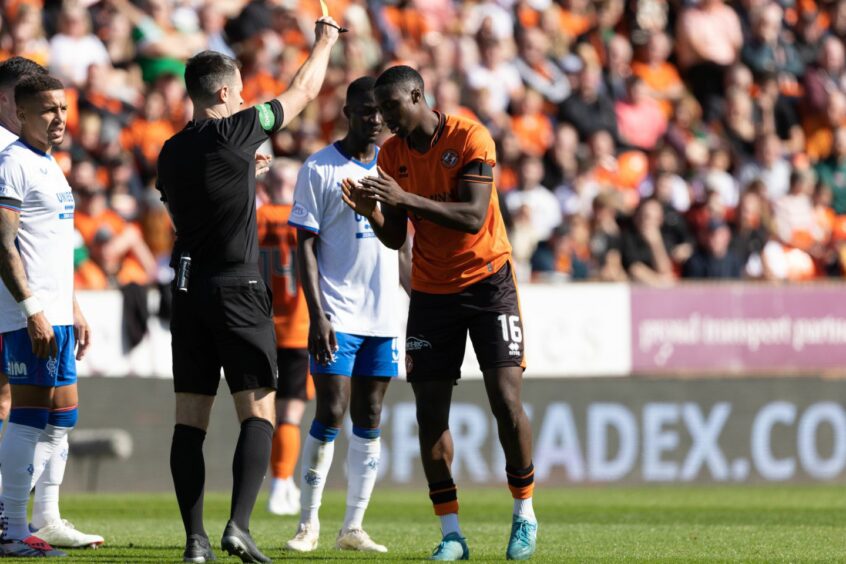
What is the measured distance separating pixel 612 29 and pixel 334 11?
4.42 metres

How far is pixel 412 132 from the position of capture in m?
7.86

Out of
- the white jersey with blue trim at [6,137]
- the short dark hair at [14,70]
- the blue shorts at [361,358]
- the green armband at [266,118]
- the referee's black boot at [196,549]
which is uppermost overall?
the short dark hair at [14,70]

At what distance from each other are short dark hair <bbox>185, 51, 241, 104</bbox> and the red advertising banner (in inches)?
354

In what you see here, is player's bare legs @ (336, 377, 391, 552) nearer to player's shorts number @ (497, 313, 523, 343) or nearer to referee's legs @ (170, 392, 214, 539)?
player's shorts number @ (497, 313, 523, 343)

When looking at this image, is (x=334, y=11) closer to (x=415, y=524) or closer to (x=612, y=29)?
(x=612, y=29)

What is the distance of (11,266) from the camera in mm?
7711

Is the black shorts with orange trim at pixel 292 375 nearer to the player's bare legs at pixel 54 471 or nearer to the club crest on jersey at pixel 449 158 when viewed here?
the player's bare legs at pixel 54 471

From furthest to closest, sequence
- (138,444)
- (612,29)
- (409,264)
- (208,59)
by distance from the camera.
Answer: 1. (612,29)
2. (138,444)
3. (409,264)
4. (208,59)

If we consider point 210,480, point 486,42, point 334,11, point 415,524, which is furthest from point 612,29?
point 415,524

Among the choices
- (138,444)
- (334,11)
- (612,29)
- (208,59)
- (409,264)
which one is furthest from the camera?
(612,29)

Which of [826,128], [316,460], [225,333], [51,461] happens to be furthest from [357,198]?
[826,128]

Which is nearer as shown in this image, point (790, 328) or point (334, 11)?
point (790, 328)

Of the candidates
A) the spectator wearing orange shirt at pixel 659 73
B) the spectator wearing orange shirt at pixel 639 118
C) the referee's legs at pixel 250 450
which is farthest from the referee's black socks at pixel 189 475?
the spectator wearing orange shirt at pixel 659 73

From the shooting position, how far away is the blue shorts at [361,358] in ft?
29.2
